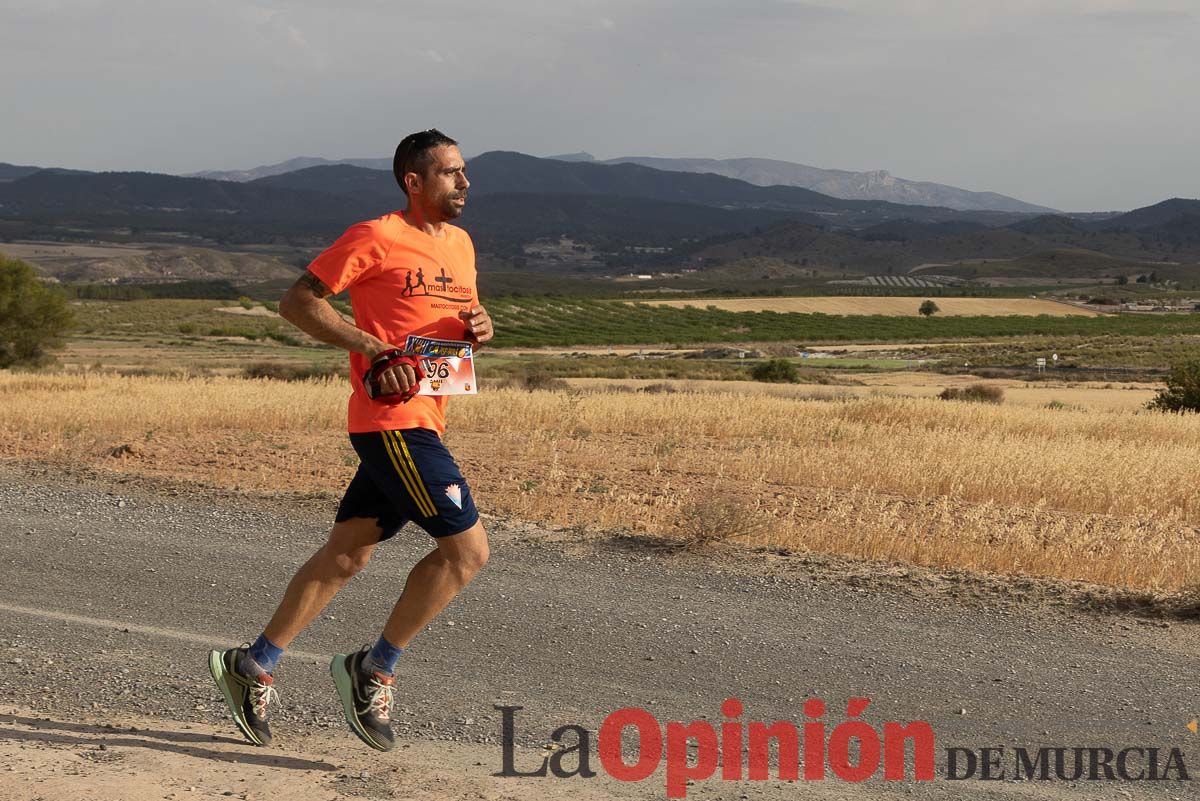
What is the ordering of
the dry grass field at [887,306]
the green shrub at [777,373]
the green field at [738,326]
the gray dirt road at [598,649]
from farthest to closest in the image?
the dry grass field at [887,306], the green field at [738,326], the green shrub at [777,373], the gray dirt road at [598,649]

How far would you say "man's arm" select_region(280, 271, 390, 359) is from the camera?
15.3 feet

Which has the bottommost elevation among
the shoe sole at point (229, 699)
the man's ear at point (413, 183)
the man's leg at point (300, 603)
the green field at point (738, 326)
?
the green field at point (738, 326)

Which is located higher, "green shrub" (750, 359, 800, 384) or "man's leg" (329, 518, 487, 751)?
"man's leg" (329, 518, 487, 751)

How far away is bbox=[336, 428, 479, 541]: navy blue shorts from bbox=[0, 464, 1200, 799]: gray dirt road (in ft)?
2.91

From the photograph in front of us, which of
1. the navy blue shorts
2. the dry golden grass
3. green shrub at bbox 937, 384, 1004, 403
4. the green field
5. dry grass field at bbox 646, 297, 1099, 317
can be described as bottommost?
the green field

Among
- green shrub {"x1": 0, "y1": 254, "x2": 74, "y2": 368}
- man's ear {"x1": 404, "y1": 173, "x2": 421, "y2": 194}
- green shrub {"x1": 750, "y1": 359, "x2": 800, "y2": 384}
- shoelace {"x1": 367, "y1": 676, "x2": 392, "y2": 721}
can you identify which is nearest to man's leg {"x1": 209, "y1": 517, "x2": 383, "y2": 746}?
shoelace {"x1": 367, "y1": 676, "x2": 392, "y2": 721}

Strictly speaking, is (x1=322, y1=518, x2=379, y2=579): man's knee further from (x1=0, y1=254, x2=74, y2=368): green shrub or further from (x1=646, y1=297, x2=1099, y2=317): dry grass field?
(x1=646, y1=297, x2=1099, y2=317): dry grass field

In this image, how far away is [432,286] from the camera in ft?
16.0

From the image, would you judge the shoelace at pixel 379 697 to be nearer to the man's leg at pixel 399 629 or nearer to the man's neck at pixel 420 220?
the man's leg at pixel 399 629

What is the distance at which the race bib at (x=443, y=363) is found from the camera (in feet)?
15.8

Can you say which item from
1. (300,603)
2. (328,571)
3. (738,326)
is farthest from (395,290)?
(738,326)

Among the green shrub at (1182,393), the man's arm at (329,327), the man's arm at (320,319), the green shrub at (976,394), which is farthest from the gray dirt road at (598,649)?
the green shrub at (976,394)

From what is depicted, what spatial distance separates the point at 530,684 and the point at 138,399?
575 inches

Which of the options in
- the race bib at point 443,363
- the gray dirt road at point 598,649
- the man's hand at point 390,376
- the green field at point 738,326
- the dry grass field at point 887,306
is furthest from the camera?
the dry grass field at point 887,306
